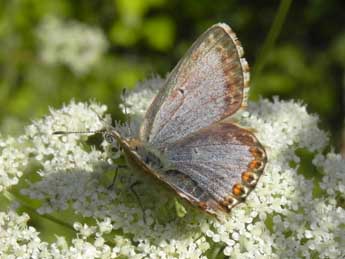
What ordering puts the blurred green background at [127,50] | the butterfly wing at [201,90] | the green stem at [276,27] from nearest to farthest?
the butterfly wing at [201,90] < the green stem at [276,27] < the blurred green background at [127,50]

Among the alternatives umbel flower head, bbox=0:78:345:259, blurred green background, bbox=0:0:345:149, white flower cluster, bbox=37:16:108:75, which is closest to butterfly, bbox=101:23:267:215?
umbel flower head, bbox=0:78:345:259

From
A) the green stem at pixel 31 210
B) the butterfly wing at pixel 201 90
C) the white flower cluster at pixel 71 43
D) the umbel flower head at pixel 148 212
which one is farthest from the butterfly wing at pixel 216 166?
the white flower cluster at pixel 71 43

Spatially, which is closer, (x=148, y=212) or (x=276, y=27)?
(x=148, y=212)

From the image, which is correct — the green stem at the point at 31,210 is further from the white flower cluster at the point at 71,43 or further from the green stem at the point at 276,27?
the white flower cluster at the point at 71,43

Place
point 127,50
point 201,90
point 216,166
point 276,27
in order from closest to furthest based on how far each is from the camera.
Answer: point 216,166, point 201,90, point 276,27, point 127,50

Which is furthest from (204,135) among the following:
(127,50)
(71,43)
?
(127,50)

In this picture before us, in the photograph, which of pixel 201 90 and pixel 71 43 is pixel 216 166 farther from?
pixel 71 43

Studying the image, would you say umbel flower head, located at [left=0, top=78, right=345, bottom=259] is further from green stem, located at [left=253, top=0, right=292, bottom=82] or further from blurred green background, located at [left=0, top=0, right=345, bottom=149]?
blurred green background, located at [left=0, top=0, right=345, bottom=149]
